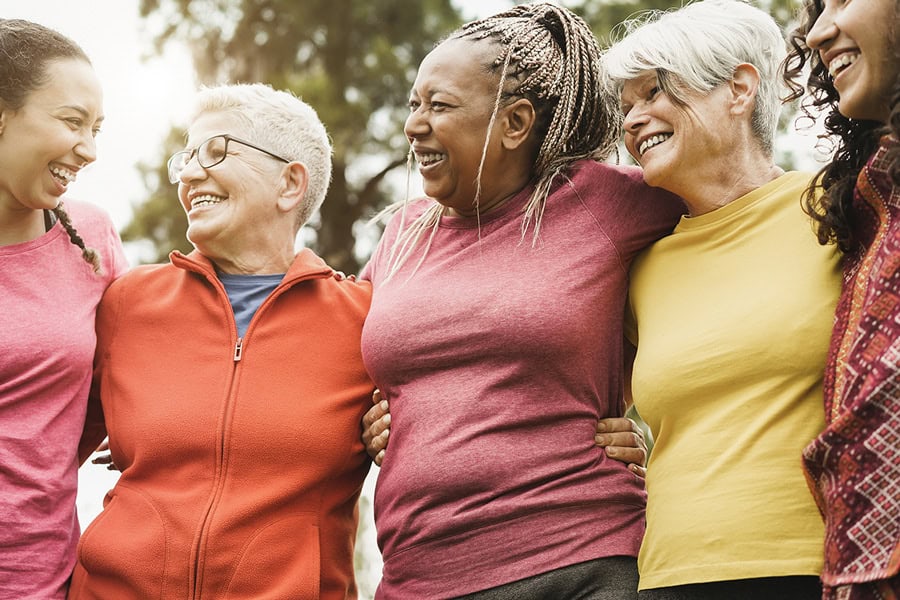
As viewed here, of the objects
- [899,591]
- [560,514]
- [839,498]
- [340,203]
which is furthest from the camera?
[340,203]

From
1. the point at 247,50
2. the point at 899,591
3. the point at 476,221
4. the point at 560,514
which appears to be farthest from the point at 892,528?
the point at 247,50

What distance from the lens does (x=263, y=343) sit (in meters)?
3.33

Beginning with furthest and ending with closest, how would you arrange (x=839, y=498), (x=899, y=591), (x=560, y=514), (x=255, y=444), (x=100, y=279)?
(x=100, y=279)
(x=255, y=444)
(x=560, y=514)
(x=839, y=498)
(x=899, y=591)

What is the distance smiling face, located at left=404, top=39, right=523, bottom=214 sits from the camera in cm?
321

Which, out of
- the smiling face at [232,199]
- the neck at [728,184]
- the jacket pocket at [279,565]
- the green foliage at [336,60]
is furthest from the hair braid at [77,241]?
the green foliage at [336,60]

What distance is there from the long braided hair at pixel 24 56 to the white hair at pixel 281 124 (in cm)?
57

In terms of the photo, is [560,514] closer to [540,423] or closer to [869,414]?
→ [540,423]

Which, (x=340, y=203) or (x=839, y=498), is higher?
(x=839, y=498)

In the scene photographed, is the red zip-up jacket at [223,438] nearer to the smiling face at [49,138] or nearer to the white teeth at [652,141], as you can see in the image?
the smiling face at [49,138]

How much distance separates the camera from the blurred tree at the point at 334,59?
760 cm

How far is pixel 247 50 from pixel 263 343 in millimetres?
4998

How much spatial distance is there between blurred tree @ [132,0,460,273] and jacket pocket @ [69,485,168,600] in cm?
451

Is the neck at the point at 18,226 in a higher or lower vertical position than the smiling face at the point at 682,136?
lower

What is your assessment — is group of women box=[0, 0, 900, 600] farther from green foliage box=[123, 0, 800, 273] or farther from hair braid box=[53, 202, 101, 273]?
green foliage box=[123, 0, 800, 273]
